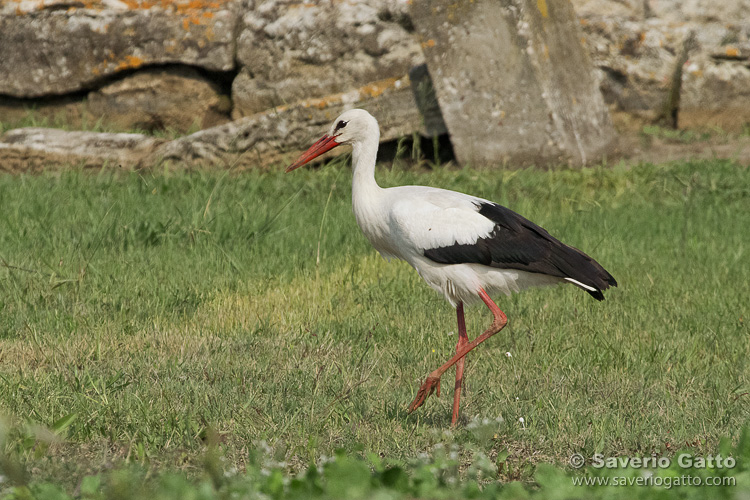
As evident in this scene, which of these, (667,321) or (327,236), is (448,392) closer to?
(667,321)

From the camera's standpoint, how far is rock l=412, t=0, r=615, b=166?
727cm

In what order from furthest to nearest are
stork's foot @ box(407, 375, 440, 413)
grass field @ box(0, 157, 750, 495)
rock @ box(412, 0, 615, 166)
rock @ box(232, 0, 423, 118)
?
rock @ box(232, 0, 423, 118) → rock @ box(412, 0, 615, 166) → stork's foot @ box(407, 375, 440, 413) → grass field @ box(0, 157, 750, 495)

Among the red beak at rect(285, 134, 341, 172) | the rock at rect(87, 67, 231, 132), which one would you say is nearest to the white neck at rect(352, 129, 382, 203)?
the red beak at rect(285, 134, 341, 172)

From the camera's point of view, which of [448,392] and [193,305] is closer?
[448,392]

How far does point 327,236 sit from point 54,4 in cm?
436

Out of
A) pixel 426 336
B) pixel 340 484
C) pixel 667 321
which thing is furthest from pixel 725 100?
pixel 340 484

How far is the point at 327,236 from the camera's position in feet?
19.3

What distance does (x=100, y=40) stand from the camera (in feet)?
27.3

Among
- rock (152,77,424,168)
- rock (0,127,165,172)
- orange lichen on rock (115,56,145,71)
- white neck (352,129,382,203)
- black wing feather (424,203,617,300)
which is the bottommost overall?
rock (0,127,165,172)

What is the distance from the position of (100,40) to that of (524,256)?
6012mm

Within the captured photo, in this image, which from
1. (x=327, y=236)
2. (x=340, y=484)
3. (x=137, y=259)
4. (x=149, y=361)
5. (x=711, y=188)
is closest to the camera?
(x=340, y=484)

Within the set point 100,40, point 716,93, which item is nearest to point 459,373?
point 100,40

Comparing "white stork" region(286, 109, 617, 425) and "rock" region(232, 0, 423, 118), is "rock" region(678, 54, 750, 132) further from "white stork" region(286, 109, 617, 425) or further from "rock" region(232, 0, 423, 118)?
"white stork" region(286, 109, 617, 425)

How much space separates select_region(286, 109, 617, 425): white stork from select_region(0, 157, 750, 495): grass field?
0.43 meters
